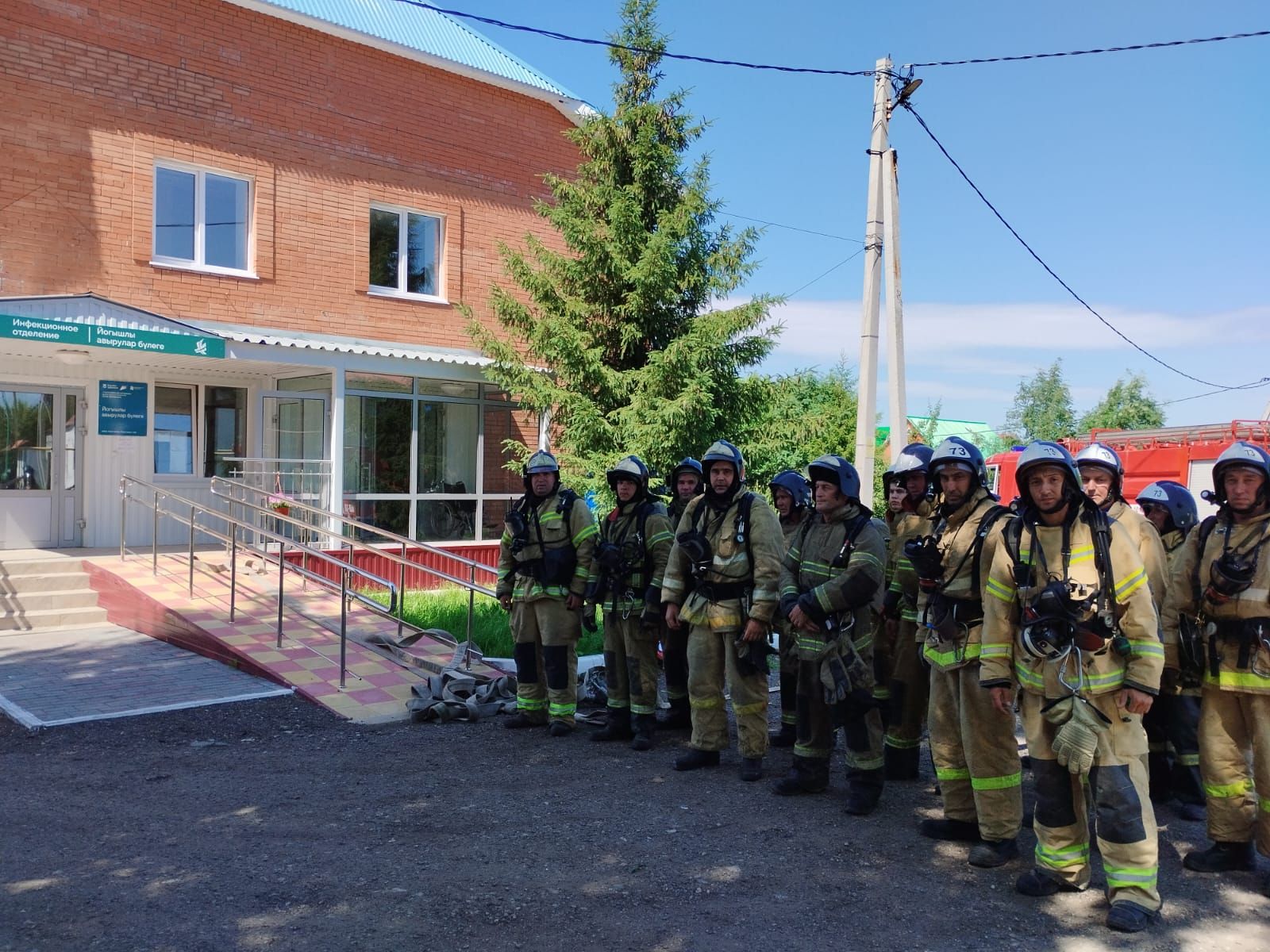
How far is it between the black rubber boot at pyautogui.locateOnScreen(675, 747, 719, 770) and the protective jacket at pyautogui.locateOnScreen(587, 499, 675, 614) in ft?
3.32

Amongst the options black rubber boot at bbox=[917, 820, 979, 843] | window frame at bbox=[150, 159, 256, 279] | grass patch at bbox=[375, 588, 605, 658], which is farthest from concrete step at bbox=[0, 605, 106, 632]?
black rubber boot at bbox=[917, 820, 979, 843]

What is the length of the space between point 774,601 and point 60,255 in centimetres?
1005

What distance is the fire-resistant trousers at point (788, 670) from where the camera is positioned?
582 cm

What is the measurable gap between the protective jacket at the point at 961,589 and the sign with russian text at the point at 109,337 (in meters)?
8.96

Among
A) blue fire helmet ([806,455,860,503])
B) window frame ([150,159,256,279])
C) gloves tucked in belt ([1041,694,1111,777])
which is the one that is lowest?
gloves tucked in belt ([1041,694,1111,777])

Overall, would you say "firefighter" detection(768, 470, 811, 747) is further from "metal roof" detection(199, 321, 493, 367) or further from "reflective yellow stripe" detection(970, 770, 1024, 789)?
"metal roof" detection(199, 321, 493, 367)

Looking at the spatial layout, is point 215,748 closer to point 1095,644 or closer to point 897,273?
point 1095,644

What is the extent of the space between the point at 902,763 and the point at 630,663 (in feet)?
6.26

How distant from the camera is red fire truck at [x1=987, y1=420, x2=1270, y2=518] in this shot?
15.2 meters

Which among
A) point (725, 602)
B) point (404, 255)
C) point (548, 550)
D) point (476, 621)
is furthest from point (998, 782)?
point (404, 255)

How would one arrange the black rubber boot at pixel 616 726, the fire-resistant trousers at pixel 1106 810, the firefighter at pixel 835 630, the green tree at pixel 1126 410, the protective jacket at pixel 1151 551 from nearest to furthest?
the fire-resistant trousers at pixel 1106 810 < the protective jacket at pixel 1151 551 < the firefighter at pixel 835 630 < the black rubber boot at pixel 616 726 < the green tree at pixel 1126 410

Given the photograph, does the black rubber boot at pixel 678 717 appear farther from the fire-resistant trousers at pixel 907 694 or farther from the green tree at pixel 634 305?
the green tree at pixel 634 305

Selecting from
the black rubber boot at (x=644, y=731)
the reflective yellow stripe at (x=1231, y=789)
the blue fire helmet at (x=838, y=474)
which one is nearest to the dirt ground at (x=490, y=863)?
the black rubber boot at (x=644, y=731)

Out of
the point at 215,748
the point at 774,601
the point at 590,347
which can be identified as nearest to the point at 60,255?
the point at 590,347
